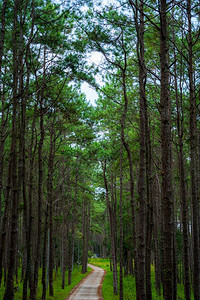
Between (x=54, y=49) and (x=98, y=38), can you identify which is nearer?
(x=98, y=38)

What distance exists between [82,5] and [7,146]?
11.8 meters

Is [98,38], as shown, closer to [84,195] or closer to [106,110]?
[106,110]

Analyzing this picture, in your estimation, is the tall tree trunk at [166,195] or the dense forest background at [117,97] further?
the dense forest background at [117,97]

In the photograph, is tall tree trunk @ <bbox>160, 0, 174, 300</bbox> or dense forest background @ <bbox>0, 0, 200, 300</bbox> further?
dense forest background @ <bbox>0, 0, 200, 300</bbox>

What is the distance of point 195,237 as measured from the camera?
348 inches

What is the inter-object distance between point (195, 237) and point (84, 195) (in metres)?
21.6

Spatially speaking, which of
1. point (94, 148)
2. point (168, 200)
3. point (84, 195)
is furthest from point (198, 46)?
point (84, 195)

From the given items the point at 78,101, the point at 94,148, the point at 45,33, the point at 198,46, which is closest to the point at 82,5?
the point at 45,33

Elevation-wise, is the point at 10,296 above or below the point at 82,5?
below

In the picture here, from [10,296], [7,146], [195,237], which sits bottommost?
[10,296]

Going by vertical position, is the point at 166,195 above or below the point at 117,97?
below

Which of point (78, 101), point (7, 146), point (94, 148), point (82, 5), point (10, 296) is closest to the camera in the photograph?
point (10, 296)

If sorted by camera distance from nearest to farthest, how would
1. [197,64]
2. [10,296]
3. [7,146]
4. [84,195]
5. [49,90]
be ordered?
1. [10,296]
2. [197,64]
3. [49,90]
4. [7,146]
5. [84,195]

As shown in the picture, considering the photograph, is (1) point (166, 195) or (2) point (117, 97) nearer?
(1) point (166, 195)
